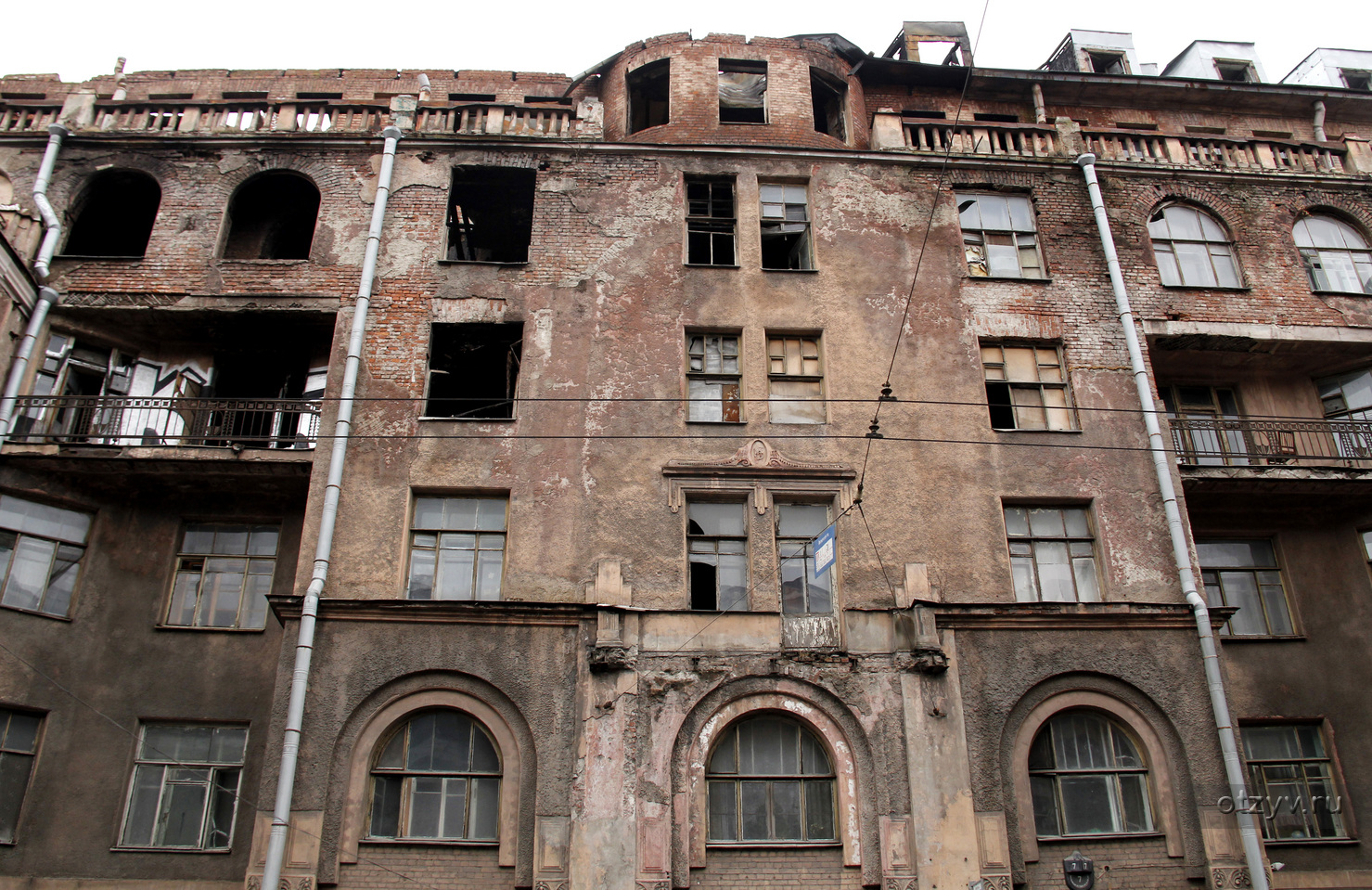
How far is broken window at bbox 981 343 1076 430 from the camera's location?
17.0m

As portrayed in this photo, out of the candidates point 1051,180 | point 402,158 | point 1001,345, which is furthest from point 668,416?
point 1051,180

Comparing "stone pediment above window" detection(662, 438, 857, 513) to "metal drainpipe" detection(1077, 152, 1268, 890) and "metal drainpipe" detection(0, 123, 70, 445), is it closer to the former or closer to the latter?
"metal drainpipe" detection(1077, 152, 1268, 890)

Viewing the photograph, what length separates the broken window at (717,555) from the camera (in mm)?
15180

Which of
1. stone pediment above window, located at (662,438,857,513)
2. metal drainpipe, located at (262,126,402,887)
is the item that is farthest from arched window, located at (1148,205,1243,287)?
metal drainpipe, located at (262,126,402,887)

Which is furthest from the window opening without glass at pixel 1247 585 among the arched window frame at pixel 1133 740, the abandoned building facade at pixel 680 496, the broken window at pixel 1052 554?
the arched window frame at pixel 1133 740

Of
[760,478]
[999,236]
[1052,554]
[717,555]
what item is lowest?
[717,555]

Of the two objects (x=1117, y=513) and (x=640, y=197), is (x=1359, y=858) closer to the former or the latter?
(x=1117, y=513)

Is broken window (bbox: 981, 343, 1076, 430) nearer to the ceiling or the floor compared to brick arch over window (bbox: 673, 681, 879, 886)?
nearer to the ceiling

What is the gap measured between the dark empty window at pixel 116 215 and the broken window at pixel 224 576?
6.34 metres

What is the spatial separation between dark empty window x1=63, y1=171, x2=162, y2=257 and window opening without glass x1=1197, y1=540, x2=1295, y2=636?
21001mm

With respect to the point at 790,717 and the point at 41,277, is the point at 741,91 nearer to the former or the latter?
the point at 790,717

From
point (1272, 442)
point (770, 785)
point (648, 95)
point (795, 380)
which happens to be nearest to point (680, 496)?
point (795, 380)

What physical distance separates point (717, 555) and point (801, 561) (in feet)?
4.43

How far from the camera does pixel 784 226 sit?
1862 cm
